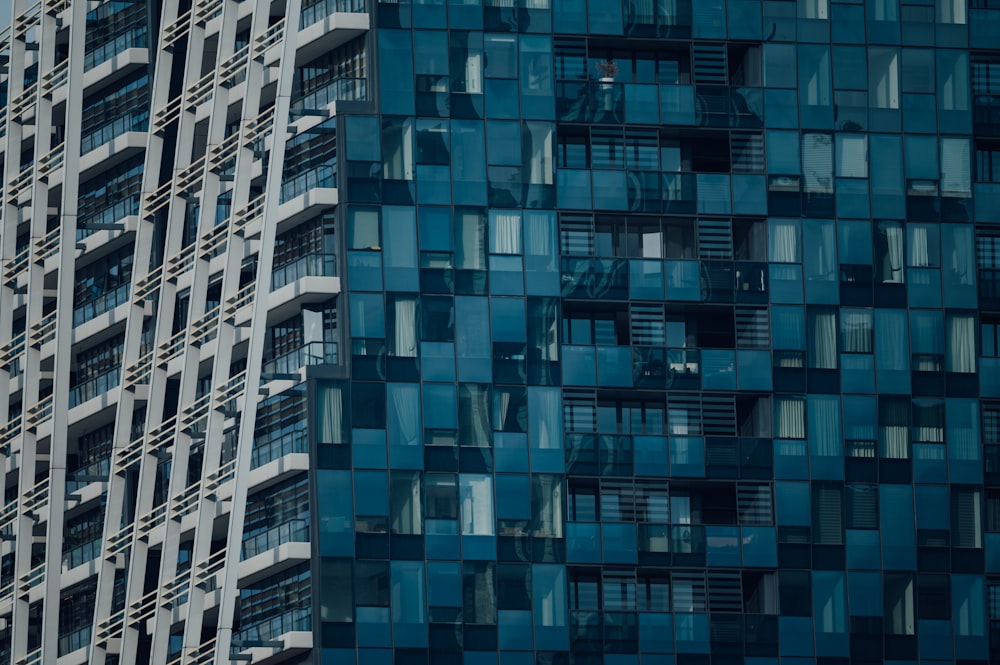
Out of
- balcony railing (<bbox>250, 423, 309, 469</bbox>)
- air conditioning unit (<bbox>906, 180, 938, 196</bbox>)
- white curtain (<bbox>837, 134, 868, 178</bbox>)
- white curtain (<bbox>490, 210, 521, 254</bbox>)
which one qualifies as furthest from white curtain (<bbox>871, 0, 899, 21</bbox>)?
balcony railing (<bbox>250, 423, 309, 469</bbox>)

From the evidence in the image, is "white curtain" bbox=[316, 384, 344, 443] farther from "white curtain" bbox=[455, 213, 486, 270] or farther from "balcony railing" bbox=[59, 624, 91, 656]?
"balcony railing" bbox=[59, 624, 91, 656]

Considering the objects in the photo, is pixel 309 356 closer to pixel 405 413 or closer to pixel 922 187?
pixel 405 413

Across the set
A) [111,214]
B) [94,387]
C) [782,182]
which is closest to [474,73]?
[782,182]

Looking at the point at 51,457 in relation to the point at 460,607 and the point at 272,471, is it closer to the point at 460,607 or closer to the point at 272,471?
the point at 272,471

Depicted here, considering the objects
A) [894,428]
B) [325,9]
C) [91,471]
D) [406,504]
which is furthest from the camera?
[91,471]

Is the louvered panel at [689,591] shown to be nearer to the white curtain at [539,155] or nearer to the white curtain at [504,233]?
the white curtain at [504,233]

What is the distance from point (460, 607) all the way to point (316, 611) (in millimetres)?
4803

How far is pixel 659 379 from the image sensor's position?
103688 millimetres

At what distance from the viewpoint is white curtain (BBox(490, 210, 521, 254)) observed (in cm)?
10338

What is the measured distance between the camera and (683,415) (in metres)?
104

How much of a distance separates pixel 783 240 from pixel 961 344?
721cm

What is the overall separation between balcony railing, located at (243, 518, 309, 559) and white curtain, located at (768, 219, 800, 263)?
18820 millimetres

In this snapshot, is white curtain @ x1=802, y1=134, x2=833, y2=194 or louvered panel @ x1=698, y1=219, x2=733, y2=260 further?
white curtain @ x1=802, y1=134, x2=833, y2=194

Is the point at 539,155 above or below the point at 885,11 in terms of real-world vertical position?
below
